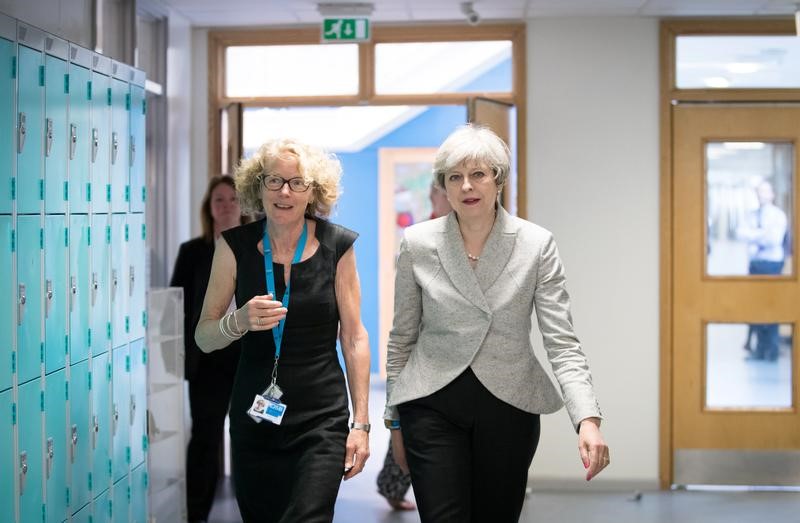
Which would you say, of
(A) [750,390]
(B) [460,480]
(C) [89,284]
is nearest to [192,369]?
(C) [89,284]

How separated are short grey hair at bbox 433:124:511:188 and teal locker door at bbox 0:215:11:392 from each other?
4.03 feet

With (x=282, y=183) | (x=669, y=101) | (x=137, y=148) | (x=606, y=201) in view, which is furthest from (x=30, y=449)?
(x=669, y=101)

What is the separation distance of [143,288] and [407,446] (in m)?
1.74

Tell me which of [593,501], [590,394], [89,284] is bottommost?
[593,501]

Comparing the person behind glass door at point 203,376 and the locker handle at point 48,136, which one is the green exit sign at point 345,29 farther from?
the locker handle at point 48,136

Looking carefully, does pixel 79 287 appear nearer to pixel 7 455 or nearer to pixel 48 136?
pixel 48 136

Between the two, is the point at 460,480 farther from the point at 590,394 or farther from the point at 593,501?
the point at 593,501

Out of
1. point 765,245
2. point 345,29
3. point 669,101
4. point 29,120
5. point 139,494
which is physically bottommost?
point 139,494

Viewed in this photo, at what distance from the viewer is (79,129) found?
347 centimetres

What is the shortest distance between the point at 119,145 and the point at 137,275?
1.73ft

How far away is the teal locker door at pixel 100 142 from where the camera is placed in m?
3.60

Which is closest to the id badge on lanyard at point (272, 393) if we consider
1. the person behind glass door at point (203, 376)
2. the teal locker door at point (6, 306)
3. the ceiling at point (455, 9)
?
the teal locker door at point (6, 306)

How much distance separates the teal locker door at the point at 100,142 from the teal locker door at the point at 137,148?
0.74ft

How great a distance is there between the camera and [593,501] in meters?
5.80
